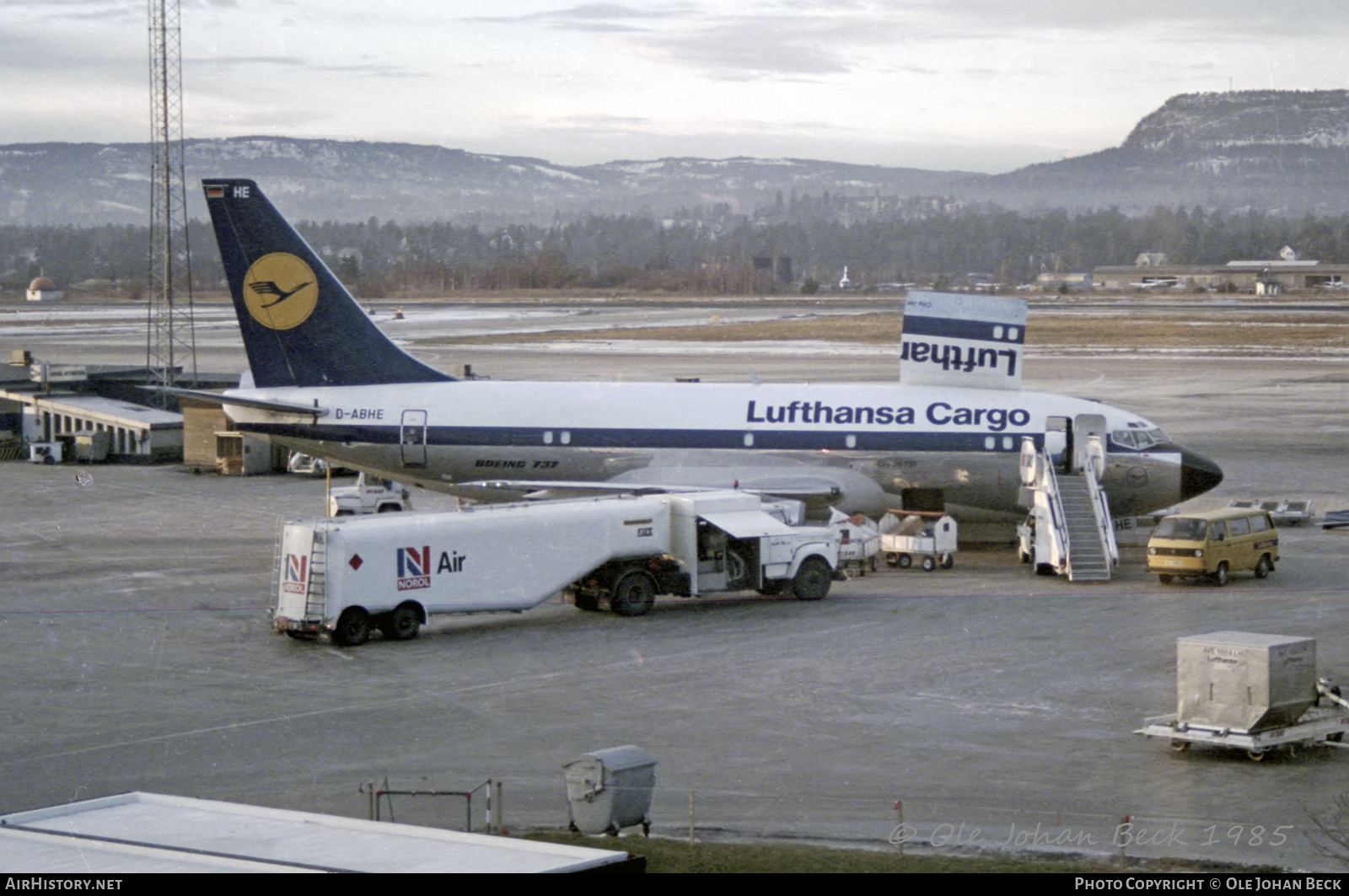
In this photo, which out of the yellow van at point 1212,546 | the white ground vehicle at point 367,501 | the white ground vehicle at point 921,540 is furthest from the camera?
the white ground vehicle at point 367,501

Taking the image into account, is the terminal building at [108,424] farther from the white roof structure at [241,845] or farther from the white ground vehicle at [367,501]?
the white roof structure at [241,845]

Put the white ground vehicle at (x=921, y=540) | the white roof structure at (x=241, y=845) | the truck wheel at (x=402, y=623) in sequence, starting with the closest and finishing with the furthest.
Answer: the white roof structure at (x=241, y=845), the truck wheel at (x=402, y=623), the white ground vehicle at (x=921, y=540)

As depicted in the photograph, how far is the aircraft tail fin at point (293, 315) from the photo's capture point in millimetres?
44125

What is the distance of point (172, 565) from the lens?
1624 inches

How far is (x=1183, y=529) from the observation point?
3794 centimetres

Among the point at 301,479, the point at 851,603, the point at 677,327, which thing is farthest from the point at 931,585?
the point at 677,327

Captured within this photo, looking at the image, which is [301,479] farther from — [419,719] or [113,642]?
[419,719]

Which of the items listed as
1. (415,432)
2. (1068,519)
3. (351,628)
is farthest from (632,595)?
(1068,519)

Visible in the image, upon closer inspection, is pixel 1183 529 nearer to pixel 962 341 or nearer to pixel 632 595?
pixel 962 341

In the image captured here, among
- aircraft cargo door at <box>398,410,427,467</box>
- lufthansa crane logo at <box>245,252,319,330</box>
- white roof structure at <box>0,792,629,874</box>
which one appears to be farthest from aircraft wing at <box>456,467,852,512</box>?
white roof structure at <box>0,792,629,874</box>

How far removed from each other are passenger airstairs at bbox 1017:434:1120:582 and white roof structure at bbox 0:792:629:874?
26.5 metres

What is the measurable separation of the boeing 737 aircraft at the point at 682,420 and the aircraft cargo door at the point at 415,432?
0.17 feet

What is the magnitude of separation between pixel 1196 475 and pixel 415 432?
21.0 metres

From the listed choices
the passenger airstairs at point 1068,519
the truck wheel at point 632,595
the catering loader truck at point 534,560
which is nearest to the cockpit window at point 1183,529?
the passenger airstairs at point 1068,519
